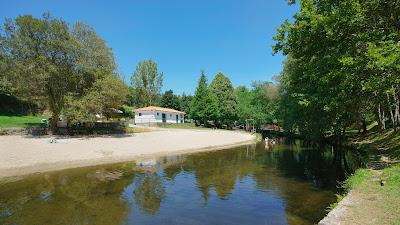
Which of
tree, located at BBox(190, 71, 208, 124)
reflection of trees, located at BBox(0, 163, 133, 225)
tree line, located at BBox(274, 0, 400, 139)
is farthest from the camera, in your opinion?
tree, located at BBox(190, 71, 208, 124)

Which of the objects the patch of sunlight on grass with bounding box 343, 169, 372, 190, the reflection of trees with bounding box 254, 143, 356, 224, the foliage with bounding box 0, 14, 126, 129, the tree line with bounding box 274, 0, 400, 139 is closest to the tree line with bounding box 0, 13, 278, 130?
the foliage with bounding box 0, 14, 126, 129

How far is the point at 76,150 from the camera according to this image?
30.9 metres

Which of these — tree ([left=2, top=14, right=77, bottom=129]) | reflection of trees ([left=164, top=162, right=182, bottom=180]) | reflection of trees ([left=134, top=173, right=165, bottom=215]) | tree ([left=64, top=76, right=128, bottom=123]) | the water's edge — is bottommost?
reflection of trees ([left=134, top=173, right=165, bottom=215])

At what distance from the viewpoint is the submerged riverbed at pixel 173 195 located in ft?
42.7

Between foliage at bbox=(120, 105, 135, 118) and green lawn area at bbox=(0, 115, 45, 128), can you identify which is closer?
green lawn area at bbox=(0, 115, 45, 128)

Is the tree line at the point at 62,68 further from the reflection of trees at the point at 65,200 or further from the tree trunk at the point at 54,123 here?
the reflection of trees at the point at 65,200

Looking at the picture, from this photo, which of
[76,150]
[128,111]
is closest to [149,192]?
[76,150]

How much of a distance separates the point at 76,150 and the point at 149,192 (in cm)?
1621

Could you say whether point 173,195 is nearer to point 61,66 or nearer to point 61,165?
point 61,165

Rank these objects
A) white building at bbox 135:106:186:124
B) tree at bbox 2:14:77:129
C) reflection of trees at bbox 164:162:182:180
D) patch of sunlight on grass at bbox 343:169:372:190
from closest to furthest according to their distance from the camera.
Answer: patch of sunlight on grass at bbox 343:169:372:190 → reflection of trees at bbox 164:162:182:180 → tree at bbox 2:14:77:129 → white building at bbox 135:106:186:124

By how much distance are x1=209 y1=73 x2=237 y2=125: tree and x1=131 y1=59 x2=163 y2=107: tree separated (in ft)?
59.8

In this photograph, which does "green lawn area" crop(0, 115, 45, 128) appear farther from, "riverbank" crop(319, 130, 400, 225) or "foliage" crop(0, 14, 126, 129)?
"riverbank" crop(319, 130, 400, 225)

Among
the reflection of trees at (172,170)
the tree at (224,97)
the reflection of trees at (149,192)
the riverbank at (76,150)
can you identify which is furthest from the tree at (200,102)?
the reflection of trees at (149,192)

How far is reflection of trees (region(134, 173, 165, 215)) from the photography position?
48.8 feet
